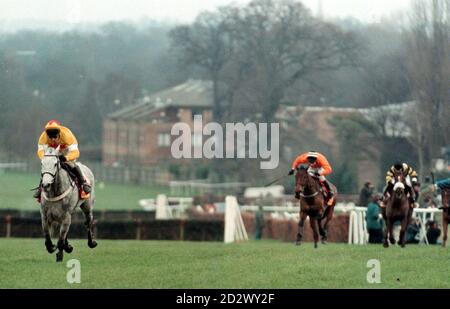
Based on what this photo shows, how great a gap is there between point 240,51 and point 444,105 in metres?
17.0

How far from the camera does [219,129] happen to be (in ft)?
159

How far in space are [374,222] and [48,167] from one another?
10372 millimetres

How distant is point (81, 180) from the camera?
17.4 metres

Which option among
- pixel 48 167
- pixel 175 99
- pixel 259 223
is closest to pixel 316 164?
pixel 48 167

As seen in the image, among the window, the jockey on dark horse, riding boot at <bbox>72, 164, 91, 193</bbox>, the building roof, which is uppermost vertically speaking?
the building roof

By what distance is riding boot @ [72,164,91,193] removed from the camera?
56.5 ft

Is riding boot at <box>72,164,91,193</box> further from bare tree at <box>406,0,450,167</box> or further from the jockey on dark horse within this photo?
bare tree at <box>406,0,450,167</box>

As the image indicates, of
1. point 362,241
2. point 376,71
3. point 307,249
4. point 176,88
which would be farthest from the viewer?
point 176,88

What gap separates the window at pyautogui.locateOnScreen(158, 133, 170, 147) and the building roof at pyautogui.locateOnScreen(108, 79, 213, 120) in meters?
2.08

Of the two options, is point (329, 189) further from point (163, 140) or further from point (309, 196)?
point (163, 140)

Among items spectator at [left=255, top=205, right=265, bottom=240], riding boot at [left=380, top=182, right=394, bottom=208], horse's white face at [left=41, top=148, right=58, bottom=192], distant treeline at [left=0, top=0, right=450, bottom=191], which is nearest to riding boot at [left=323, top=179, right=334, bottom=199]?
riding boot at [left=380, top=182, right=394, bottom=208]

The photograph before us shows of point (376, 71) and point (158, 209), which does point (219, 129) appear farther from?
point (158, 209)

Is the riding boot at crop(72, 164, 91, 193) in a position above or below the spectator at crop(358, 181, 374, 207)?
above
